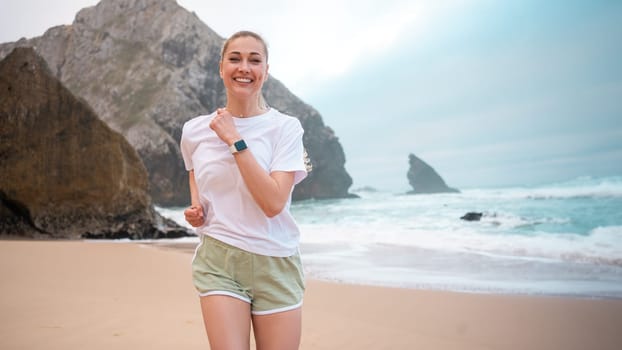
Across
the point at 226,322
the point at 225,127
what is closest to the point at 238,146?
the point at 225,127

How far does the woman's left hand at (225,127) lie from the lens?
1.76 meters

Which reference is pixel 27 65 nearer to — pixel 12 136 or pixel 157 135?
pixel 12 136

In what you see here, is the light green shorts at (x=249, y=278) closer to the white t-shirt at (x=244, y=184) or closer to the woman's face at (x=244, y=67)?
the white t-shirt at (x=244, y=184)

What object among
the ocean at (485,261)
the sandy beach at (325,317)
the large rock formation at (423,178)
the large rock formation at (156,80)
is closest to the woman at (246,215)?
the sandy beach at (325,317)

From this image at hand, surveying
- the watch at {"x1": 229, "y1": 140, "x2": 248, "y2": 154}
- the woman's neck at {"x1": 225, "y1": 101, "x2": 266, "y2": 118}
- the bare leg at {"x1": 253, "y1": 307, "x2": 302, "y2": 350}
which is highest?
the woman's neck at {"x1": 225, "y1": 101, "x2": 266, "y2": 118}

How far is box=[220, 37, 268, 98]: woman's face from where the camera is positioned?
192 centimetres

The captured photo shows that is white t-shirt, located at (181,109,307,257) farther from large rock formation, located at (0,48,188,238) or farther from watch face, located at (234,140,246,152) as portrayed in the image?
large rock formation, located at (0,48,188,238)

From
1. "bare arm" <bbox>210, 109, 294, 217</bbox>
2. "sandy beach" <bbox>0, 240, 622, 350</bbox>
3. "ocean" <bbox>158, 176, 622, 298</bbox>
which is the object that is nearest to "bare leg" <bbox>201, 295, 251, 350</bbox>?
"bare arm" <bbox>210, 109, 294, 217</bbox>

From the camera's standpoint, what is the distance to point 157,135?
5178 centimetres

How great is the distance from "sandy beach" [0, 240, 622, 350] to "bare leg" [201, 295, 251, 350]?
6.80 ft

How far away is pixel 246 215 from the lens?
5.98ft

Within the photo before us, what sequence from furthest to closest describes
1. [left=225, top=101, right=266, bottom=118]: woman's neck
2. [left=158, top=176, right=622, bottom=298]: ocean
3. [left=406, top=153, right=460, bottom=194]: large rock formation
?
[left=406, top=153, right=460, bottom=194]: large rock formation < [left=158, top=176, right=622, bottom=298]: ocean < [left=225, top=101, right=266, bottom=118]: woman's neck

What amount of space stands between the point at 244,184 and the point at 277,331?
562 mm

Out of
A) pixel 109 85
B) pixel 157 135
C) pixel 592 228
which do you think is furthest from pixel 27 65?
pixel 109 85
